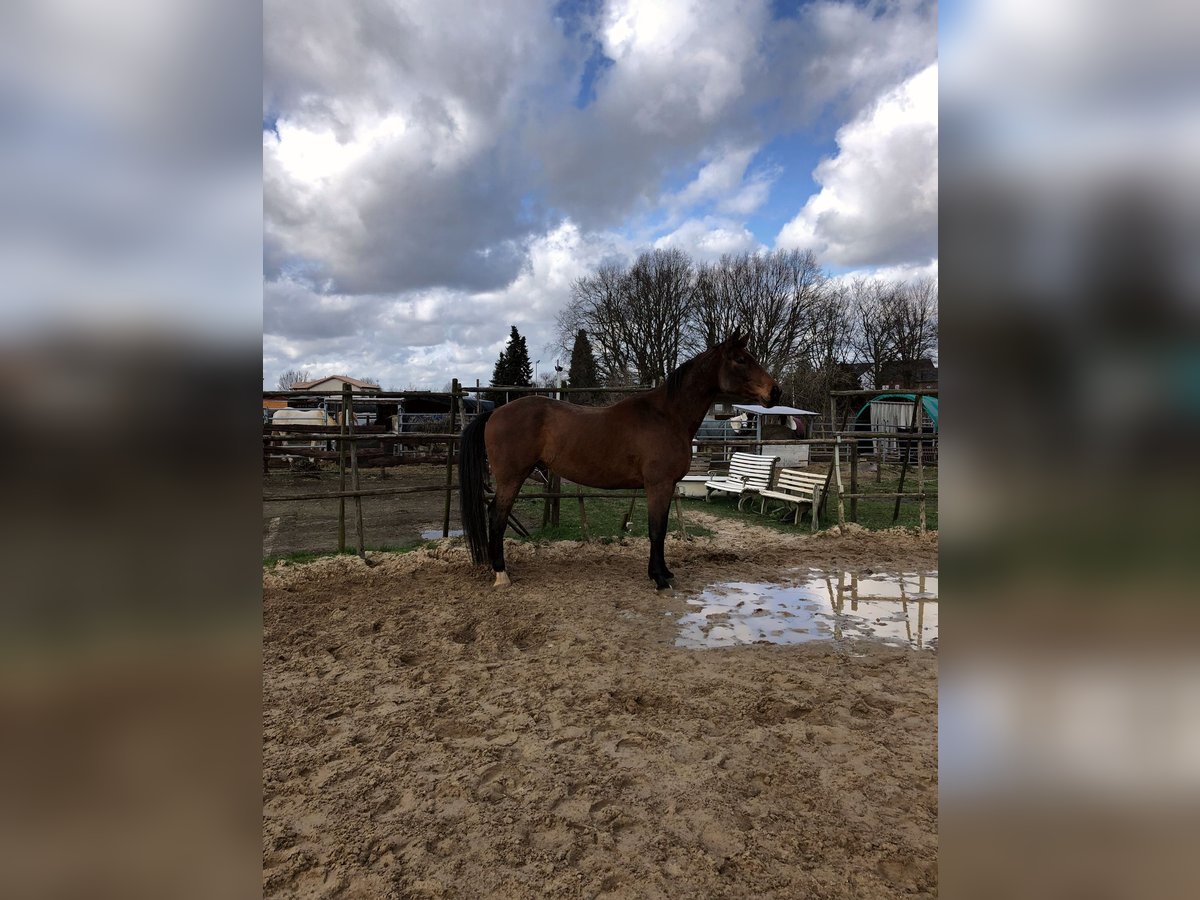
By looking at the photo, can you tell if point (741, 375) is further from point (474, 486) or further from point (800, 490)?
point (800, 490)

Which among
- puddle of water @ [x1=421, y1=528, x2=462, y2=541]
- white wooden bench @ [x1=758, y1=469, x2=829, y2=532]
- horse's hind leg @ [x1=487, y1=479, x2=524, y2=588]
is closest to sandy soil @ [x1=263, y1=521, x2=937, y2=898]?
horse's hind leg @ [x1=487, y1=479, x2=524, y2=588]

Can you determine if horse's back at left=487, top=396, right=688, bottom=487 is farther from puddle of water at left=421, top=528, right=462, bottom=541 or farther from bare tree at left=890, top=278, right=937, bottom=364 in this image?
bare tree at left=890, top=278, right=937, bottom=364

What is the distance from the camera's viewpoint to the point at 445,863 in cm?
168

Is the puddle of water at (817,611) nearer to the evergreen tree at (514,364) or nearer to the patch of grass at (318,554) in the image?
the patch of grass at (318,554)

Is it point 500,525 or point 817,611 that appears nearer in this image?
point 817,611

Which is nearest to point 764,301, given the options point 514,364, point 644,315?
point 644,315

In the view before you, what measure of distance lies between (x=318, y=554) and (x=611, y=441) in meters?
2.98

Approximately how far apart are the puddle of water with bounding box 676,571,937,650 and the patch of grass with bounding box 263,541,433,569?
2978 millimetres

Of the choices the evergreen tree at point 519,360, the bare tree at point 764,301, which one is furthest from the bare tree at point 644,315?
the evergreen tree at point 519,360

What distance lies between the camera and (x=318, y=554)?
5465mm
